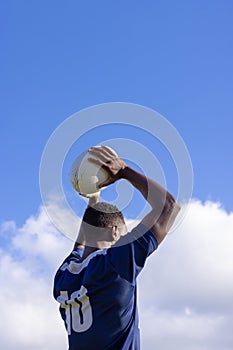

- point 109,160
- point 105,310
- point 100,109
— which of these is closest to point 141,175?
point 109,160

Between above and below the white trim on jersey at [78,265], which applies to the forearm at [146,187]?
above

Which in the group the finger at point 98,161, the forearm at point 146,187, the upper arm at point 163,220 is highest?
the finger at point 98,161

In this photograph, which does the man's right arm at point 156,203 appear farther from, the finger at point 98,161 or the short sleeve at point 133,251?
the finger at point 98,161

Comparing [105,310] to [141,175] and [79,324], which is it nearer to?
[79,324]

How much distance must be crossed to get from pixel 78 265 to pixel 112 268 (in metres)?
0.68

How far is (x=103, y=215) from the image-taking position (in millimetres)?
6453

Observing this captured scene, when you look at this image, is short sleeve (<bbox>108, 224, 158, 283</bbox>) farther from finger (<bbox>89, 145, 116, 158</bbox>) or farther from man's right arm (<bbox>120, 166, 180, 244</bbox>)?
finger (<bbox>89, 145, 116, 158</bbox>)

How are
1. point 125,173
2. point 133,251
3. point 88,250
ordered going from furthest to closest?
point 88,250
point 125,173
point 133,251

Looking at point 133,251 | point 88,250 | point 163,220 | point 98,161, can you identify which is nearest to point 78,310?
point 88,250

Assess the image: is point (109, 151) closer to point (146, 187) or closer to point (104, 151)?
point (104, 151)

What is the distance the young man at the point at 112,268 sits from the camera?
6.04m

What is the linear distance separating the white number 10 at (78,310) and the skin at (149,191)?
0.98 m

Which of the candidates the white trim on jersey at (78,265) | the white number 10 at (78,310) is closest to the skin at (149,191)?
the white trim on jersey at (78,265)

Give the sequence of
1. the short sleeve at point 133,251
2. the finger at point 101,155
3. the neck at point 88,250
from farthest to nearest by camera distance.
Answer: the neck at point 88,250 < the finger at point 101,155 < the short sleeve at point 133,251
